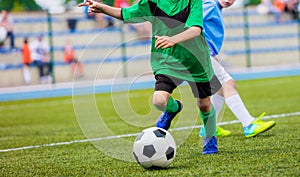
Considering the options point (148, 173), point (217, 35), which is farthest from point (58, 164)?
point (217, 35)

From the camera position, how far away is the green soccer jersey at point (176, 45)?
4.99 m

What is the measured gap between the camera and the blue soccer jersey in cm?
621

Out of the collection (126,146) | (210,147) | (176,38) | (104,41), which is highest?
(176,38)

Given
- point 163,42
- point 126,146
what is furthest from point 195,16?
point 126,146

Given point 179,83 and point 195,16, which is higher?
point 195,16

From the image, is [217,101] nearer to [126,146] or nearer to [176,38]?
[126,146]

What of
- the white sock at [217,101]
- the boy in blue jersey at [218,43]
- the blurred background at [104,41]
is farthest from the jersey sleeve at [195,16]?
the blurred background at [104,41]

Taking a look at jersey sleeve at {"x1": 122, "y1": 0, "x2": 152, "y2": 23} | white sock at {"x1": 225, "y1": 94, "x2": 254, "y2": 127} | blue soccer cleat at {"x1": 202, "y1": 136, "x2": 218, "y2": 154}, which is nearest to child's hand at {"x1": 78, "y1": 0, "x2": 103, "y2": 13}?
jersey sleeve at {"x1": 122, "y1": 0, "x2": 152, "y2": 23}

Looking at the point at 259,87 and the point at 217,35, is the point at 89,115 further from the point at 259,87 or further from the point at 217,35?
the point at 259,87

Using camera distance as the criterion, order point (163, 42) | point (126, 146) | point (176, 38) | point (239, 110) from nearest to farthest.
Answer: point (163, 42) < point (176, 38) < point (126, 146) < point (239, 110)

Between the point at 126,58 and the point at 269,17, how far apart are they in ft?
21.3

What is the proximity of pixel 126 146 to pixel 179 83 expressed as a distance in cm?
135

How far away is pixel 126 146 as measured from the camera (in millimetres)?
6168

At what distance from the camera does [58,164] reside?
16.9 ft
